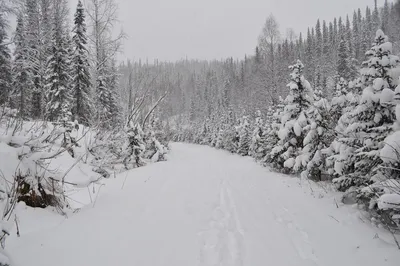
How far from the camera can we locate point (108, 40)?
15.7m

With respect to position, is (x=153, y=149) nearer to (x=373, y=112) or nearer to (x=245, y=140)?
(x=245, y=140)

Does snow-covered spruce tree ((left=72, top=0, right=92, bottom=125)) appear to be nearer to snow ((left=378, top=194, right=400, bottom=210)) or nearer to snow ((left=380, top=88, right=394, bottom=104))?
snow ((left=380, top=88, right=394, bottom=104))

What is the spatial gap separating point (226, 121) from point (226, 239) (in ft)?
129

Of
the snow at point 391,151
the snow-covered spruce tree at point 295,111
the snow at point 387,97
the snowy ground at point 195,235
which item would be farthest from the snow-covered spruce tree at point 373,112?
the snow-covered spruce tree at point 295,111

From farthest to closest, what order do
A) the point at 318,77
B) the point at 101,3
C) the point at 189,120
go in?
1. the point at 189,120
2. the point at 318,77
3. the point at 101,3

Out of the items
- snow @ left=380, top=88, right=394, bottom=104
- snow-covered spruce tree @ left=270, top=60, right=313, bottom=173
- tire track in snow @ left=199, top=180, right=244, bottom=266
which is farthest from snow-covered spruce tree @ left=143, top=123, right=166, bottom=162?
snow @ left=380, top=88, right=394, bottom=104

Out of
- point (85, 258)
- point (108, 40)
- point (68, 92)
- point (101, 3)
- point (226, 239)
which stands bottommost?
point (226, 239)

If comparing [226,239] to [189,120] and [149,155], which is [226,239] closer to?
[149,155]

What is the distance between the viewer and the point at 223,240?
3.91 m

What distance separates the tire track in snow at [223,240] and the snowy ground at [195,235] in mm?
15

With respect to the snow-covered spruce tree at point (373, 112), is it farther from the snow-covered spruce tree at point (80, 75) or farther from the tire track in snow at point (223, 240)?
the snow-covered spruce tree at point (80, 75)

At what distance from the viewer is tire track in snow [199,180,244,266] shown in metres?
3.28

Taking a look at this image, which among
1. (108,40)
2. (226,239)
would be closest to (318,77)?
(108,40)

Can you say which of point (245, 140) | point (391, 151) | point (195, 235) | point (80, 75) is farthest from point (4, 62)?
point (391, 151)
